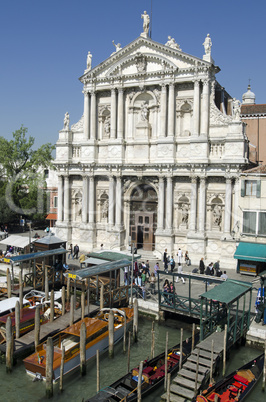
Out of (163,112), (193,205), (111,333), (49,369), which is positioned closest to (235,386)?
(111,333)

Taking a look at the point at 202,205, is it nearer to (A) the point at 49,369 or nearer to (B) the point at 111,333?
(B) the point at 111,333

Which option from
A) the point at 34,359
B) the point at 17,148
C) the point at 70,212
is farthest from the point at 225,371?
the point at 17,148

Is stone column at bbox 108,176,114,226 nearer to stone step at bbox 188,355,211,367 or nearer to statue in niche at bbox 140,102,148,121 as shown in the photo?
statue in niche at bbox 140,102,148,121

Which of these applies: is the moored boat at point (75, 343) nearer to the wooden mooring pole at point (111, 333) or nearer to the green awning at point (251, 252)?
the wooden mooring pole at point (111, 333)

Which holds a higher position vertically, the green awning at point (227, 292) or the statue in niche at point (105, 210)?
the statue in niche at point (105, 210)

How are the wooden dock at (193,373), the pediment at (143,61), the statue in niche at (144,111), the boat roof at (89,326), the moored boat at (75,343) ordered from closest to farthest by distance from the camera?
the wooden dock at (193,373) < the moored boat at (75,343) < the boat roof at (89,326) < the pediment at (143,61) < the statue in niche at (144,111)

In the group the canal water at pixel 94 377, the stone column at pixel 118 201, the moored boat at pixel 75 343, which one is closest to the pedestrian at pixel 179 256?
the stone column at pixel 118 201

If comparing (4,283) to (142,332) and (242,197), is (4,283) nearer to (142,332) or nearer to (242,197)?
(142,332)

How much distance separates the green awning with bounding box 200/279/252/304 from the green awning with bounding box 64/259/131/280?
5.59 meters

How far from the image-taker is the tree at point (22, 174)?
4100 cm

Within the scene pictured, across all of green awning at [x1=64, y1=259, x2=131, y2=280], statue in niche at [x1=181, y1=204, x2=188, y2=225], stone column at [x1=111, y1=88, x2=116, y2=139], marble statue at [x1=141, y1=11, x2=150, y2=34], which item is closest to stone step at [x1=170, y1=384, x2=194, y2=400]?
green awning at [x1=64, y1=259, x2=131, y2=280]

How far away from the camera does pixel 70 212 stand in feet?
107

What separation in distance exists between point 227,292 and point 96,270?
651cm

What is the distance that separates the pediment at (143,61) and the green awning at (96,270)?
1462 cm
